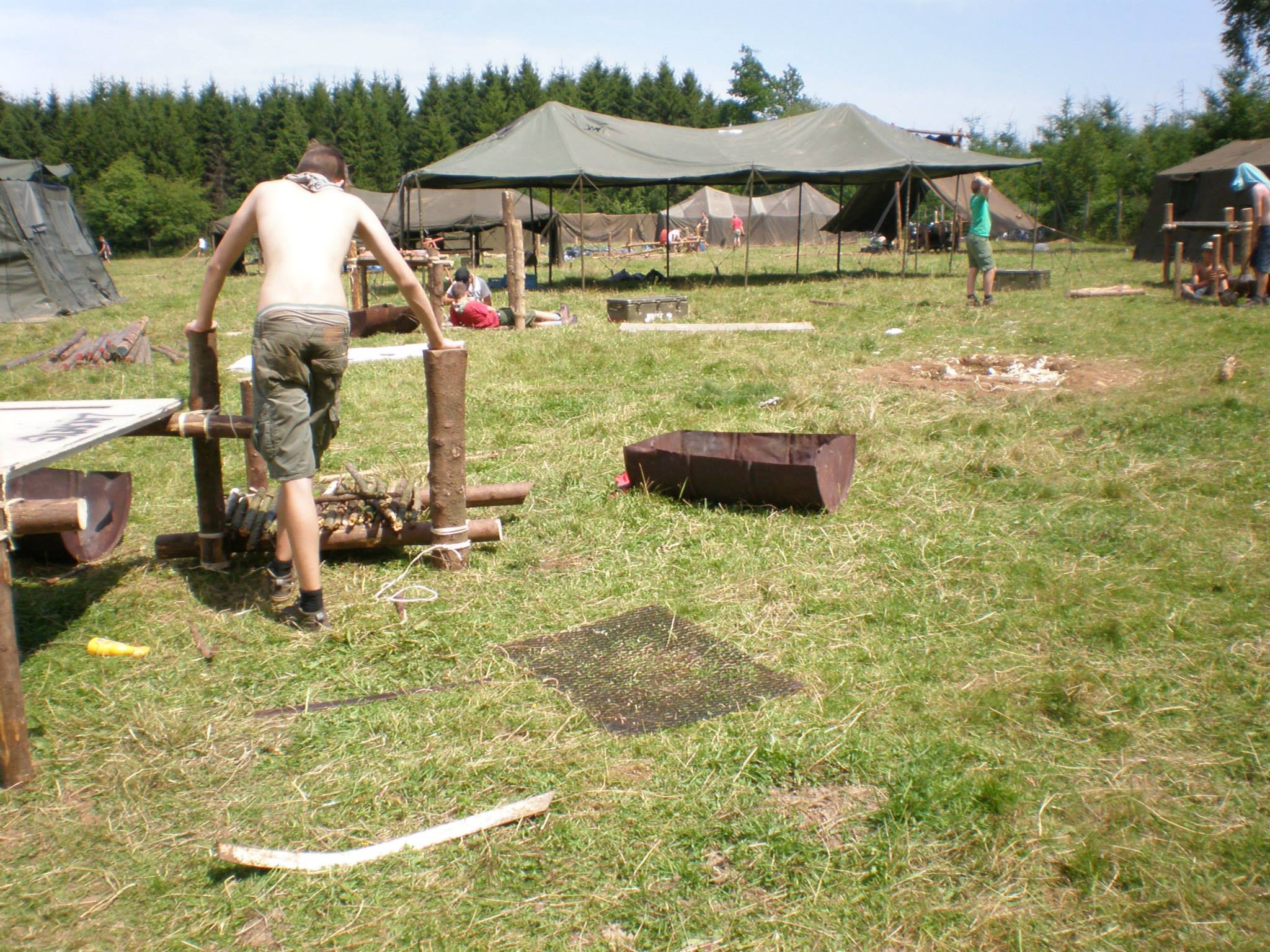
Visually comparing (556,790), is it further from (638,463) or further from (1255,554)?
(1255,554)

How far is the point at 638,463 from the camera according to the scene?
568 cm

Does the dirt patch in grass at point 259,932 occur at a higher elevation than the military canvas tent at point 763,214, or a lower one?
lower

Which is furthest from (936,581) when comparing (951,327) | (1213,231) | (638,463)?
(1213,231)

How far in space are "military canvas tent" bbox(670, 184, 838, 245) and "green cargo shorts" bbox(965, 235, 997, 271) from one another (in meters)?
25.5

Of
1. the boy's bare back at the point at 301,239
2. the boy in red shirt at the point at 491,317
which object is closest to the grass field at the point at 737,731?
the boy's bare back at the point at 301,239

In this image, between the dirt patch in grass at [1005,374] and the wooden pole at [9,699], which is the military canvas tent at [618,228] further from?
the wooden pole at [9,699]

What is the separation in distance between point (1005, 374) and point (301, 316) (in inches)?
271

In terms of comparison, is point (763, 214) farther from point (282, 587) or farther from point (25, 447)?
point (25, 447)

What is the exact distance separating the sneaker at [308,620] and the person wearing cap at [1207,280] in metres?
13.1

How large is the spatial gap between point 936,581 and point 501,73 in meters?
79.3

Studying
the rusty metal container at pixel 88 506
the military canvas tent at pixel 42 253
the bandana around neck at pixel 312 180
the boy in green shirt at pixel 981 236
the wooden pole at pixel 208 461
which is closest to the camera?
the bandana around neck at pixel 312 180

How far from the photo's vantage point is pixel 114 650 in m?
3.88

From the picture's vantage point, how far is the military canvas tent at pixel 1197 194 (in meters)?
19.7

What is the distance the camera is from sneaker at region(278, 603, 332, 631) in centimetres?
405
